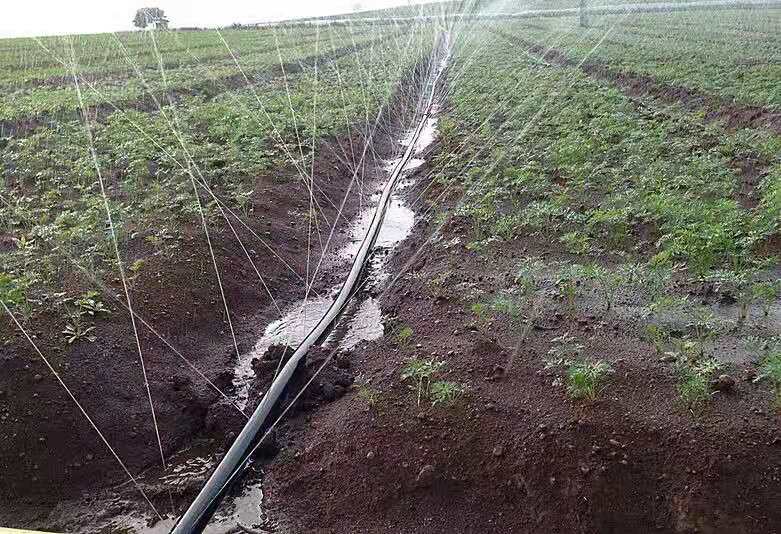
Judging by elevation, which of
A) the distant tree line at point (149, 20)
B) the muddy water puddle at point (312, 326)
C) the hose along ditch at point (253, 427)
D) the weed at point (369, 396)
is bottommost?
the muddy water puddle at point (312, 326)

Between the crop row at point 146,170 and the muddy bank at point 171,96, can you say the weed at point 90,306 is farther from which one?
the muddy bank at point 171,96

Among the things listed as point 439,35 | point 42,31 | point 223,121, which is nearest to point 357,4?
point 439,35

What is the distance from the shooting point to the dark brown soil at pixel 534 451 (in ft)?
12.3

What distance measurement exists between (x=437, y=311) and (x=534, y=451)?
2.08m

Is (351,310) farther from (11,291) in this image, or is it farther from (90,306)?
(11,291)

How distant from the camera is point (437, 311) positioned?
19.6 ft

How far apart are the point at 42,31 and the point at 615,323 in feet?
30.0

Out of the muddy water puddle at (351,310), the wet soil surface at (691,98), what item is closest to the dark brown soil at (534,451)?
the muddy water puddle at (351,310)

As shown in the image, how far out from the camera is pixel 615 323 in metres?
5.26

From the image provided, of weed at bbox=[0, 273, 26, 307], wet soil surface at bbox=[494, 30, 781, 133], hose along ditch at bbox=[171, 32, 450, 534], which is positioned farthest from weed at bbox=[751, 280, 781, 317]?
weed at bbox=[0, 273, 26, 307]

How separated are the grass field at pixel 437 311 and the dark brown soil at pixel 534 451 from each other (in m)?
0.02

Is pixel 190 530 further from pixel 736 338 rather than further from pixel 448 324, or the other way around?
pixel 736 338

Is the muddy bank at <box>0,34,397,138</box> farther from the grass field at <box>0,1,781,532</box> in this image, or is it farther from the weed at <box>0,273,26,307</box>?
the weed at <box>0,273,26,307</box>

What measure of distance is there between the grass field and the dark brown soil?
0.06ft
